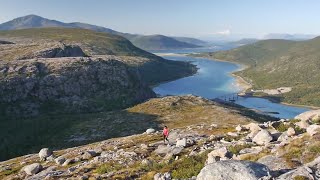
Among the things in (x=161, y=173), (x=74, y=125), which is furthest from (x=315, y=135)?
(x=74, y=125)

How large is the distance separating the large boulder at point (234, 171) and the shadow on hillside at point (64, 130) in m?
102

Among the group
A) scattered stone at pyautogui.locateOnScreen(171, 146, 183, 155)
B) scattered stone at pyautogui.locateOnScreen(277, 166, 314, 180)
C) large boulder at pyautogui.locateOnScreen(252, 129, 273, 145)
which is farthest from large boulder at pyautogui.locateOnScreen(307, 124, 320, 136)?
scattered stone at pyautogui.locateOnScreen(171, 146, 183, 155)

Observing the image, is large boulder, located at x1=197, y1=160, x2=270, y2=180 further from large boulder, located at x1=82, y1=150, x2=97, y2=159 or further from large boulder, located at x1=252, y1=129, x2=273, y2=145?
large boulder, located at x1=82, y1=150, x2=97, y2=159

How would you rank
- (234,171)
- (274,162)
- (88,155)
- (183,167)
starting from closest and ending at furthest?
(234,171) → (274,162) → (183,167) → (88,155)

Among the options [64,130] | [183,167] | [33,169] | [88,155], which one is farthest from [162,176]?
[64,130]

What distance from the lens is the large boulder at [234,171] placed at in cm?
2425

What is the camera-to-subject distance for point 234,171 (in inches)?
965

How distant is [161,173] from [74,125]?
121960mm

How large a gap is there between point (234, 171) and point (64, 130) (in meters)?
127

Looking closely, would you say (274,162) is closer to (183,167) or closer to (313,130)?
(183,167)

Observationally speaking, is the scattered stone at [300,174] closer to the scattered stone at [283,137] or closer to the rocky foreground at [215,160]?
the rocky foreground at [215,160]

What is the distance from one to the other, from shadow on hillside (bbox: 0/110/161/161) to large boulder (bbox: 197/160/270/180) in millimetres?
101595

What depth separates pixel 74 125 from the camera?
151 metres

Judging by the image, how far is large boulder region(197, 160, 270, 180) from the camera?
79.6ft
